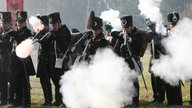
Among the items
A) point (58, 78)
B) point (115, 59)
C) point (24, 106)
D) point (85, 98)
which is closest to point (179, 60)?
point (115, 59)

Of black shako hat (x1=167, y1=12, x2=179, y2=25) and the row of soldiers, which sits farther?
black shako hat (x1=167, y1=12, x2=179, y2=25)

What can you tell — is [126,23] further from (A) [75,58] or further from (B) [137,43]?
(A) [75,58]

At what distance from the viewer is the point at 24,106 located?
11188 millimetres

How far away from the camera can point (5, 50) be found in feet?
38.6

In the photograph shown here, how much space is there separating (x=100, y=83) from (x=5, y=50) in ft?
12.1

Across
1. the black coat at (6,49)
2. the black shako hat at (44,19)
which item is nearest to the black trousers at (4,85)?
the black coat at (6,49)

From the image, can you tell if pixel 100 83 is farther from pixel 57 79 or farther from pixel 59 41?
pixel 57 79

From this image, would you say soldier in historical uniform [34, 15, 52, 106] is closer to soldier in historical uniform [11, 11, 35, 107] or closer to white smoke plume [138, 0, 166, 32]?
soldier in historical uniform [11, 11, 35, 107]

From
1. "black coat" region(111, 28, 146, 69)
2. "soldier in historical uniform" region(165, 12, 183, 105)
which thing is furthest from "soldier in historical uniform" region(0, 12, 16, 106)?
"soldier in historical uniform" region(165, 12, 183, 105)

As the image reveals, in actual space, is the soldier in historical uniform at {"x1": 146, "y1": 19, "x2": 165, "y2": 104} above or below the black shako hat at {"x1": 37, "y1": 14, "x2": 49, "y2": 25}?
below

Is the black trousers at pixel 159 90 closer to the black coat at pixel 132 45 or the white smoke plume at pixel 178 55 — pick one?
the white smoke plume at pixel 178 55

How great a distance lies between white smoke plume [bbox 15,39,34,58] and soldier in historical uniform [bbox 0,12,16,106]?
20.3 inches

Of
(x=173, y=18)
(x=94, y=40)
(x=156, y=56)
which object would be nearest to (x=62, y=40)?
(x=94, y=40)

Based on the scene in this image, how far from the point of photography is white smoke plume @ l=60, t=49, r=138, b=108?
9133 millimetres
